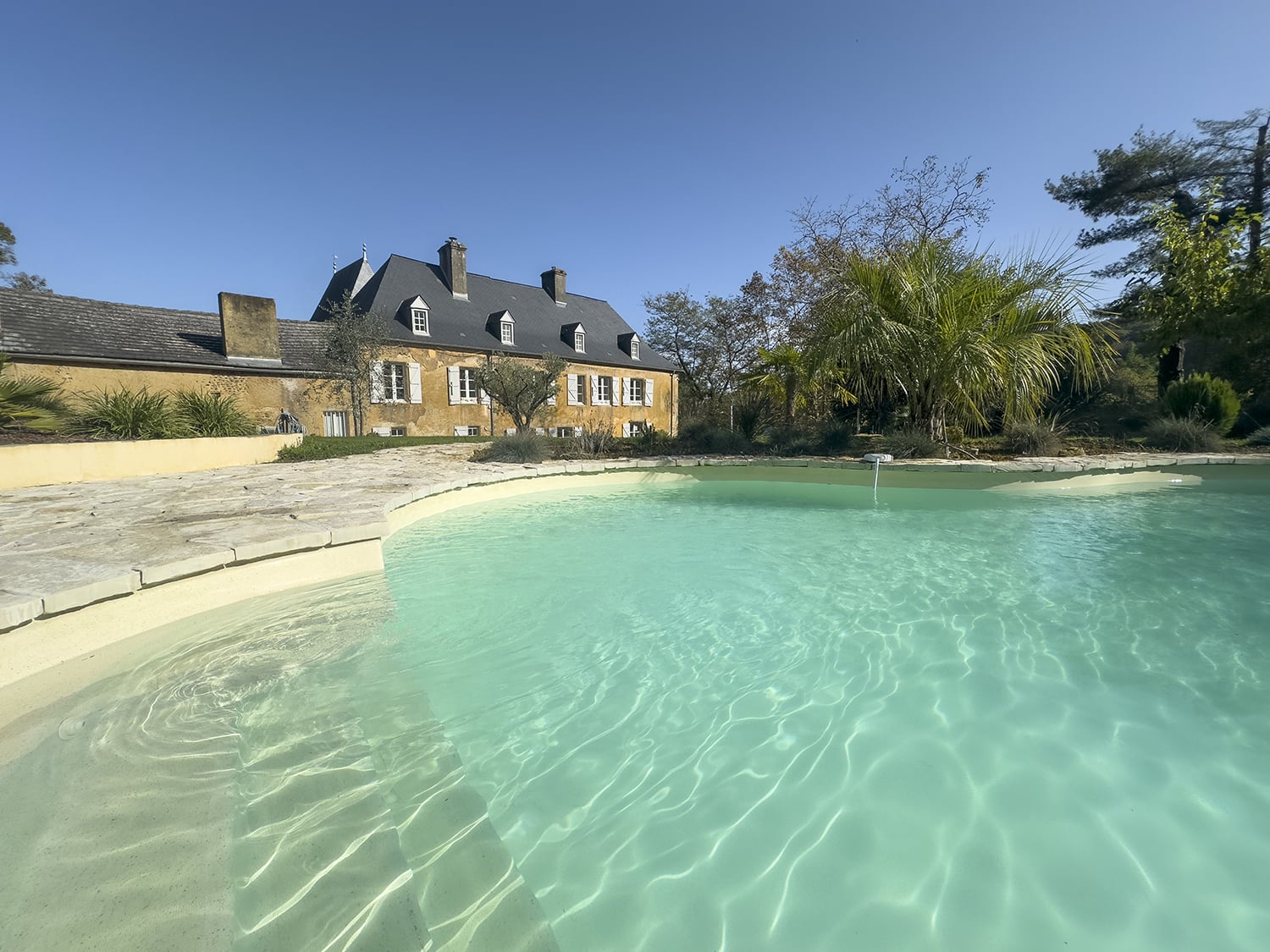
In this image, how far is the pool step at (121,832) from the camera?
1.25 m

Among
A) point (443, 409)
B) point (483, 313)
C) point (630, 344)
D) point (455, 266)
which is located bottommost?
point (443, 409)

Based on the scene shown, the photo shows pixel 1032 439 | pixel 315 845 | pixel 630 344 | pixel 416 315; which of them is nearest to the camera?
pixel 315 845

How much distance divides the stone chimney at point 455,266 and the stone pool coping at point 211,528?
15.2 m

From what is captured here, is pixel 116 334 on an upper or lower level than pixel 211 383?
upper

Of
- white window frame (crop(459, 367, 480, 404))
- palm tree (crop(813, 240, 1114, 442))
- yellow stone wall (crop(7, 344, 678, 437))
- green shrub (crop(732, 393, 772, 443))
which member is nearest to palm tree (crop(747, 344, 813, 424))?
green shrub (crop(732, 393, 772, 443))

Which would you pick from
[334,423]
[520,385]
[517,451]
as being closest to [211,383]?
[334,423]

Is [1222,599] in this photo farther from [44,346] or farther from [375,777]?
[44,346]

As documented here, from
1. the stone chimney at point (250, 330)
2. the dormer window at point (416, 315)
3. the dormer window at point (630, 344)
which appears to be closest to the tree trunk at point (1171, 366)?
the dormer window at point (630, 344)

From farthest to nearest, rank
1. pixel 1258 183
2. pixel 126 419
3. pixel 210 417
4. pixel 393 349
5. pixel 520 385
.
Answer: pixel 393 349 < pixel 1258 183 < pixel 520 385 < pixel 210 417 < pixel 126 419

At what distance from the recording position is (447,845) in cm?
154

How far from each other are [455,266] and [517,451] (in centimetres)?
1513

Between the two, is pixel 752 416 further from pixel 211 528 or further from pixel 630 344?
pixel 630 344

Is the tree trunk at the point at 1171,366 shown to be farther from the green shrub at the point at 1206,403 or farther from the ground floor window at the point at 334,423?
the ground floor window at the point at 334,423

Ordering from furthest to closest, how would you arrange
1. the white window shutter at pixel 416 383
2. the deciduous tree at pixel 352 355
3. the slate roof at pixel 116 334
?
the white window shutter at pixel 416 383 → the deciduous tree at pixel 352 355 → the slate roof at pixel 116 334
